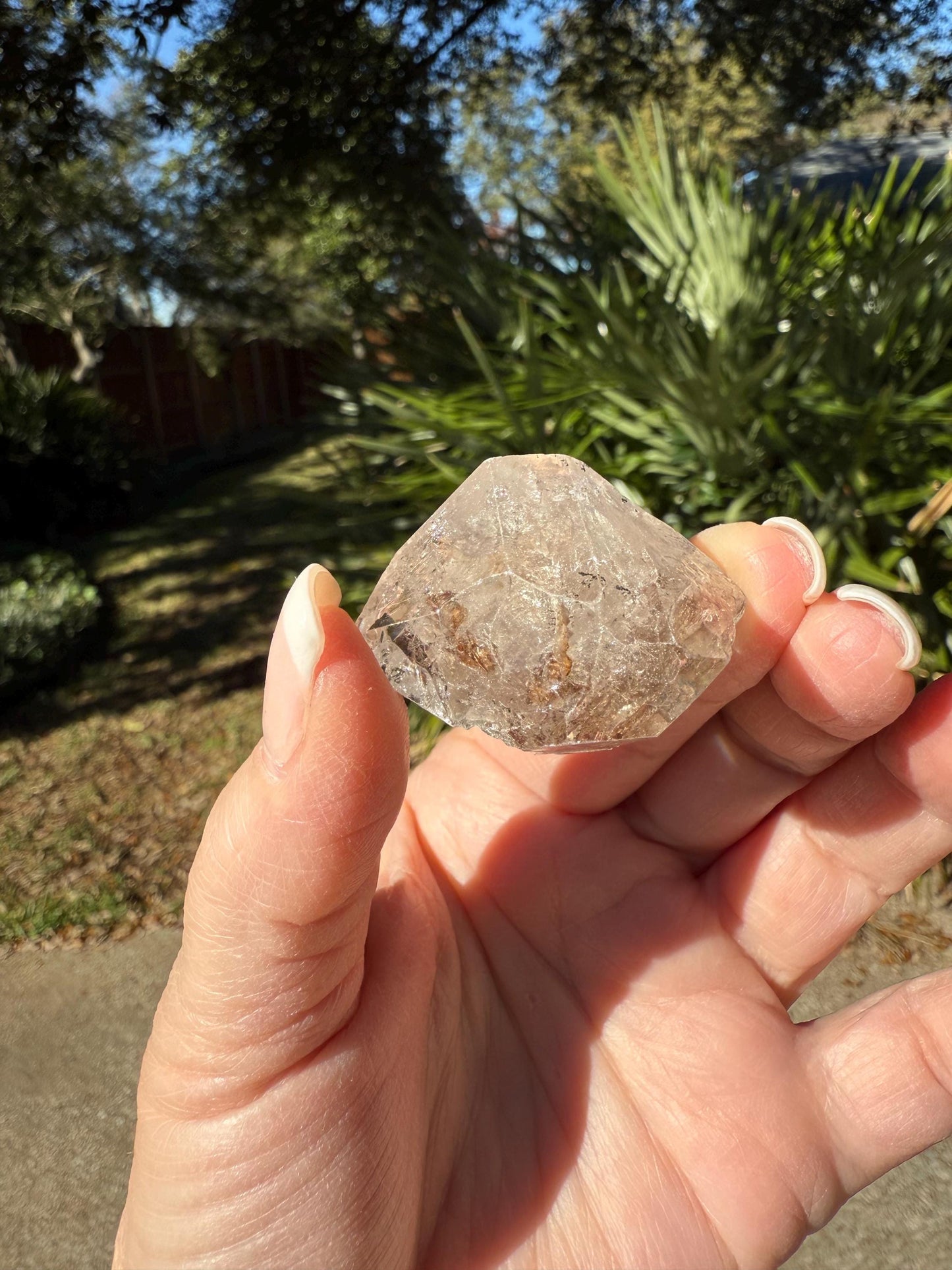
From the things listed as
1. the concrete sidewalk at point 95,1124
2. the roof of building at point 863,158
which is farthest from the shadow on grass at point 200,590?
the roof of building at point 863,158

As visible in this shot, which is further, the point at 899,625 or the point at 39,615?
the point at 39,615

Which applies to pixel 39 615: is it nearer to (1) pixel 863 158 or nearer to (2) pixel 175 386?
(1) pixel 863 158

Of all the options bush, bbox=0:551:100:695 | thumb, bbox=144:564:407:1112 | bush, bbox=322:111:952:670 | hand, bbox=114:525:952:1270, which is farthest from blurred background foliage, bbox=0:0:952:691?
thumb, bbox=144:564:407:1112

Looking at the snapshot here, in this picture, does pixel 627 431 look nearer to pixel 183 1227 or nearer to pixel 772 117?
pixel 183 1227

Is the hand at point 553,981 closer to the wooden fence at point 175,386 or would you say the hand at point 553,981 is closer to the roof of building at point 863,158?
the roof of building at point 863,158

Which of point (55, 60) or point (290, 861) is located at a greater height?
point (55, 60)

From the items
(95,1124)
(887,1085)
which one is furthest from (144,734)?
(887,1085)
